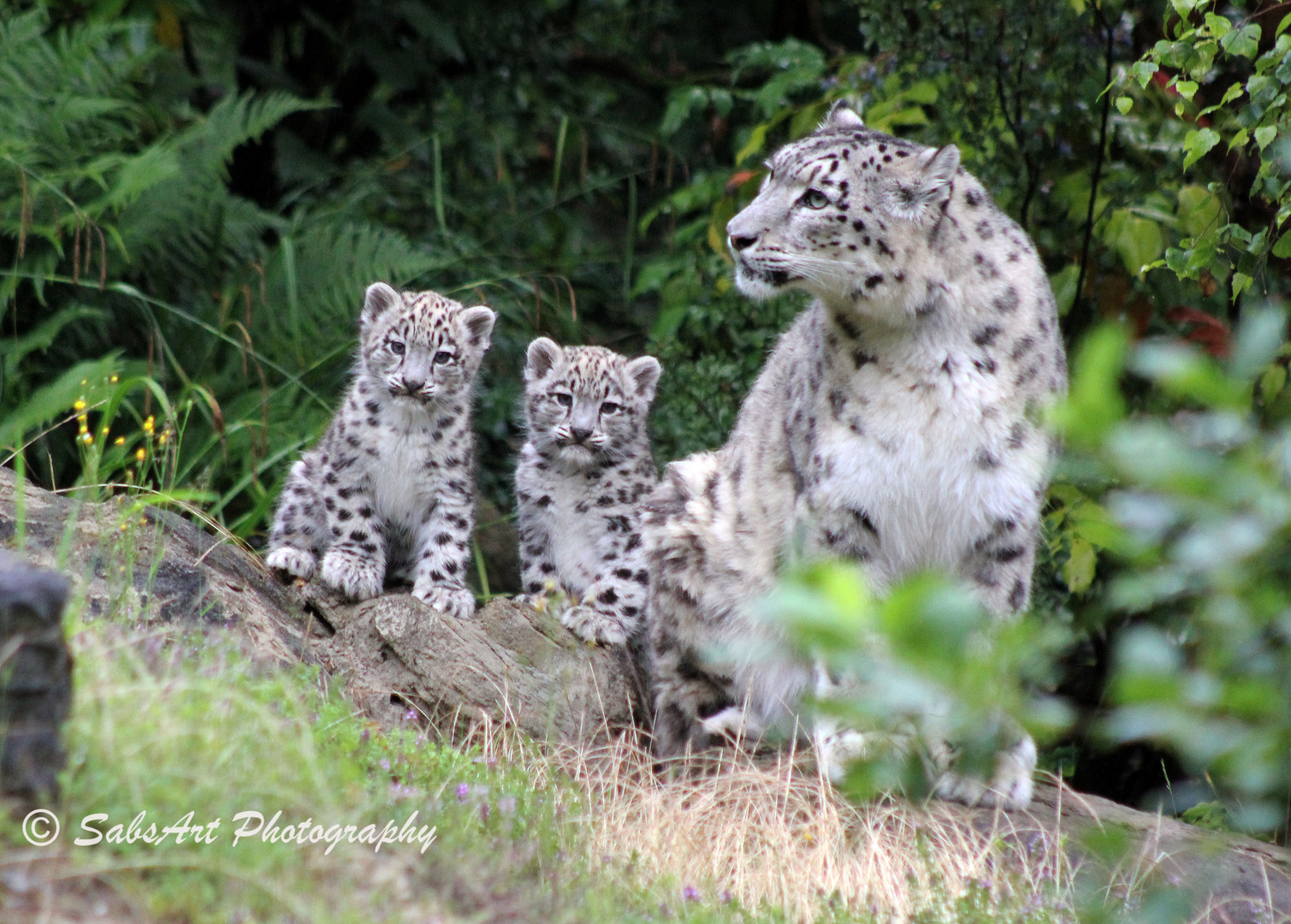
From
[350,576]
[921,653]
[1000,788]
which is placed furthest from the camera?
[350,576]

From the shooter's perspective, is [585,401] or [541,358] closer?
[585,401]

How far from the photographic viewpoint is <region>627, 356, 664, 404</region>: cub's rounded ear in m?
6.32

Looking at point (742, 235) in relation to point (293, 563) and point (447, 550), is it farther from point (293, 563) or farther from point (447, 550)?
point (293, 563)

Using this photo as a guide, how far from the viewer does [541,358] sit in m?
6.34

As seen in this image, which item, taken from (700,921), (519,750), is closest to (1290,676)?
(700,921)

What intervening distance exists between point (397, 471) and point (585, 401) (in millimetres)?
923

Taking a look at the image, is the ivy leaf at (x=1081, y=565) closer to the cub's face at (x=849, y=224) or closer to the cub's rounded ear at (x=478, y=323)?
the cub's face at (x=849, y=224)

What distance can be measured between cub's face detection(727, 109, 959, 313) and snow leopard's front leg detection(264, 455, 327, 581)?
95.9 inches

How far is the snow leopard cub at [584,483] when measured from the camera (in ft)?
19.8

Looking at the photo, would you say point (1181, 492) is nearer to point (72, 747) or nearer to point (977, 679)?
point (977, 679)

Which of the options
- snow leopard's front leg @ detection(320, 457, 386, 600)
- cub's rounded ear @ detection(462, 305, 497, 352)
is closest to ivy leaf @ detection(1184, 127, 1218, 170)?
cub's rounded ear @ detection(462, 305, 497, 352)

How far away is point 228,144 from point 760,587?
4.71 meters

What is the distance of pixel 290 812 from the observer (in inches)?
122

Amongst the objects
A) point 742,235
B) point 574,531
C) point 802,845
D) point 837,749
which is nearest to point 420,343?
point 574,531
